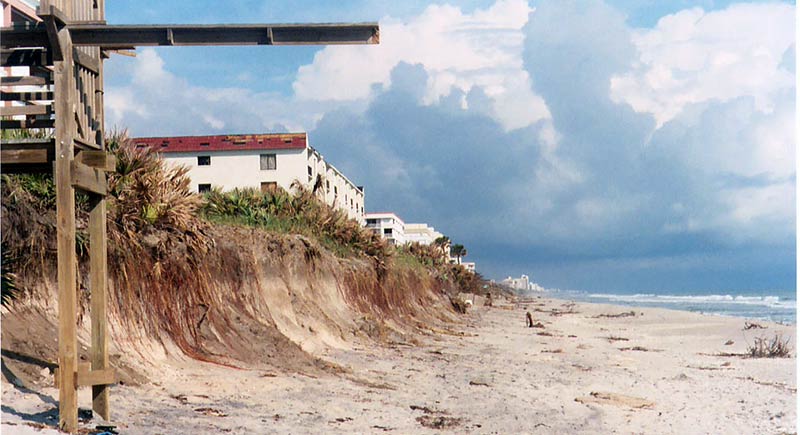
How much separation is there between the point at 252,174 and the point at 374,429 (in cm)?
5460

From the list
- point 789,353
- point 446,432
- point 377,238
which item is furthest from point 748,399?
point 377,238

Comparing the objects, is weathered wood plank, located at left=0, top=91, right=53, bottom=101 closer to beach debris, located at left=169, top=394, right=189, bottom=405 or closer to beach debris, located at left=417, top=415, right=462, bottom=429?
beach debris, located at left=169, top=394, right=189, bottom=405

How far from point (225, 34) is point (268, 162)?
5542cm

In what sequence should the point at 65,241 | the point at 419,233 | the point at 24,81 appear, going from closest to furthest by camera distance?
the point at 65,241 → the point at 24,81 → the point at 419,233

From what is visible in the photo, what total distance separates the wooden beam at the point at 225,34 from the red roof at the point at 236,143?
54.2 m

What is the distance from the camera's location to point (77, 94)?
838 centimetres

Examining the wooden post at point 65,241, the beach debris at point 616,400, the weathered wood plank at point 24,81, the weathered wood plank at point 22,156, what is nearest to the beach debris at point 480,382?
the beach debris at point 616,400

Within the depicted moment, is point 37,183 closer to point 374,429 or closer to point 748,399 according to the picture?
point 374,429

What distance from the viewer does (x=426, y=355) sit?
65.0ft

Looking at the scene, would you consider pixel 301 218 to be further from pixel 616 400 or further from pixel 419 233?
pixel 419 233

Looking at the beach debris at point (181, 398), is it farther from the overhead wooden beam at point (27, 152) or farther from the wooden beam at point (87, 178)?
the overhead wooden beam at point (27, 152)

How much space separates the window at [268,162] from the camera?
2469 inches

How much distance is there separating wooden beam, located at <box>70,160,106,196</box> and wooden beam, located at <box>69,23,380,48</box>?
1367 millimetres

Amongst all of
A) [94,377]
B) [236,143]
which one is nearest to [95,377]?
[94,377]
